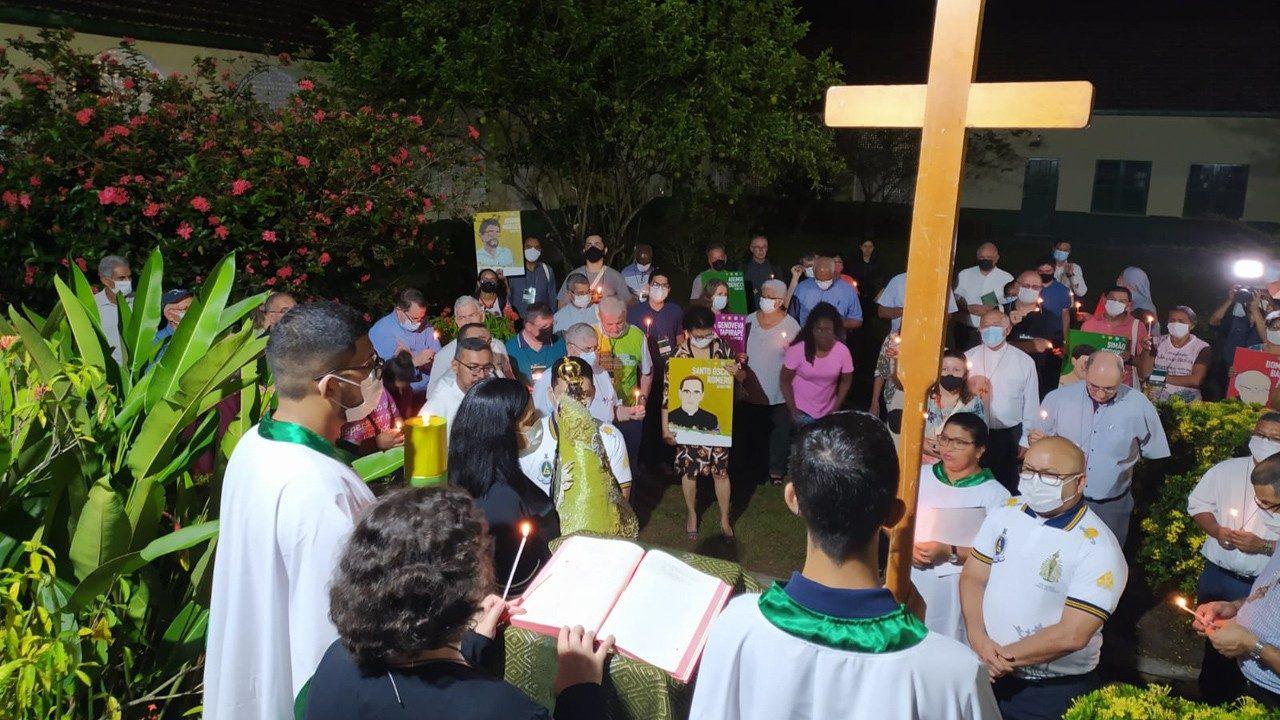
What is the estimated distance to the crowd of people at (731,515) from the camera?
2123mm

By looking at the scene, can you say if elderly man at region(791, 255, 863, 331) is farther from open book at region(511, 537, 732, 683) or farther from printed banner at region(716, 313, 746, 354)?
open book at region(511, 537, 732, 683)

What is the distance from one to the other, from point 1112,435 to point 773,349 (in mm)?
2822

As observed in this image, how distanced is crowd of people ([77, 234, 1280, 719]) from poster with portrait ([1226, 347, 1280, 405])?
0.78 ft

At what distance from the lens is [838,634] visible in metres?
2.08

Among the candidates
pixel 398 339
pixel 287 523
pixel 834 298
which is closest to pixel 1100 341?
pixel 834 298

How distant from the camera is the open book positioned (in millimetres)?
2629

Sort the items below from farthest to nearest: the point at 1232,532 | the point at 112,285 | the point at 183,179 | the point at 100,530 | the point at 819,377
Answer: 1. the point at 183,179
2. the point at 819,377
3. the point at 112,285
4. the point at 1232,532
5. the point at 100,530

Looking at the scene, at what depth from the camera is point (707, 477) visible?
894cm

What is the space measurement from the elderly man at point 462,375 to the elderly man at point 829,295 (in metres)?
4.74

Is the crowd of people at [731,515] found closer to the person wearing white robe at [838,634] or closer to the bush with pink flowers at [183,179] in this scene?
the person wearing white robe at [838,634]

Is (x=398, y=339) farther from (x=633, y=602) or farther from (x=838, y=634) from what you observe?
(x=838, y=634)

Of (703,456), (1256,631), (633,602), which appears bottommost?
(703,456)

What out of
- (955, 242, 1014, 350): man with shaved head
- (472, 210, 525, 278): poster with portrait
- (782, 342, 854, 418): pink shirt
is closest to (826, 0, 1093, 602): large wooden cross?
(782, 342, 854, 418): pink shirt

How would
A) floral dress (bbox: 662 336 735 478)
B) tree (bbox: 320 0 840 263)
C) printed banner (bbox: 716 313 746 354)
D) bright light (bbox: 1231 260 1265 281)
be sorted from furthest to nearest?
1. tree (bbox: 320 0 840 263)
2. bright light (bbox: 1231 260 1265 281)
3. printed banner (bbox: 716 313 746 354)
4. floral dress (bbox: 662 336 735 478)
